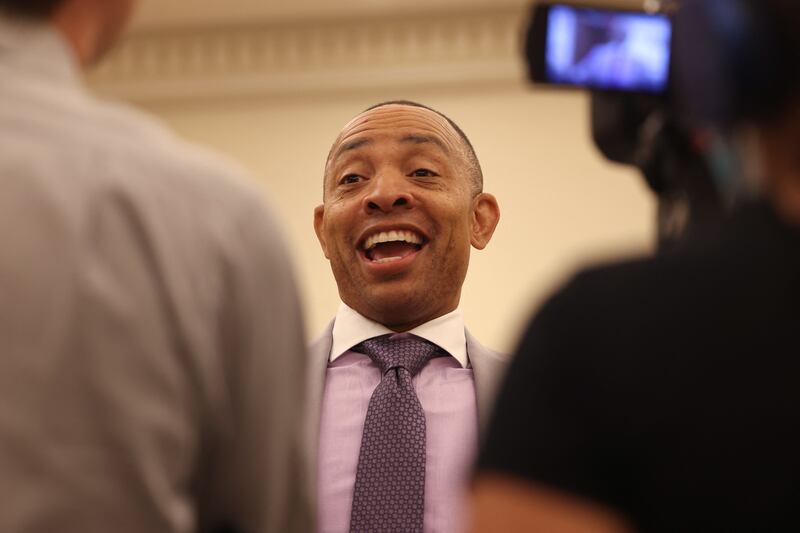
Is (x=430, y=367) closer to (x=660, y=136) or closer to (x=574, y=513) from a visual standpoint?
(x=660, y=136)

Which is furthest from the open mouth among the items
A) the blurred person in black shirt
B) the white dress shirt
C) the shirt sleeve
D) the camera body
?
the blurred person in black shirt

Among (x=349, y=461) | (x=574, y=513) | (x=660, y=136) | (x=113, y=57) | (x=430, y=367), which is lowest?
(x=349, y=461)

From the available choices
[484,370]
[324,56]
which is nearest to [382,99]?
[324,56]

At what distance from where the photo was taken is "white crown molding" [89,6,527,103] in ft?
15.9

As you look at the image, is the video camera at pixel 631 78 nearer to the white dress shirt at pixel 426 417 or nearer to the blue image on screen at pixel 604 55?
the blue image on screen at pixel 604 55

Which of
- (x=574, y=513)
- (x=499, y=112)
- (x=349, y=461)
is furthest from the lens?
(x=499, y=112)

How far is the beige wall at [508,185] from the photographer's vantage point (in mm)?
4660

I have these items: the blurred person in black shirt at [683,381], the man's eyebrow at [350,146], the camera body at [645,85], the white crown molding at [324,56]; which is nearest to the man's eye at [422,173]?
the man's eyebrow at [350,146]

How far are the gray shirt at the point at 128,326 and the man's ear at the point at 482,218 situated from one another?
144 cm

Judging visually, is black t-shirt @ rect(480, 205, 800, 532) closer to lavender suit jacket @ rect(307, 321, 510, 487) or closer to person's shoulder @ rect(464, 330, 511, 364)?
lavender suit jacket @ rect(307, 321, 510, 487)

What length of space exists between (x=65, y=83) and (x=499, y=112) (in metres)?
3.88

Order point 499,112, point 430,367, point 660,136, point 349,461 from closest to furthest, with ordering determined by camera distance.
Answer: point 660,136 → point 349,461 → point 430,367 → point 499,112

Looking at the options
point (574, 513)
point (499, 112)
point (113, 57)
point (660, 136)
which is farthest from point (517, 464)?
point (113, 57)

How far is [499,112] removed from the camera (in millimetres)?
4816
